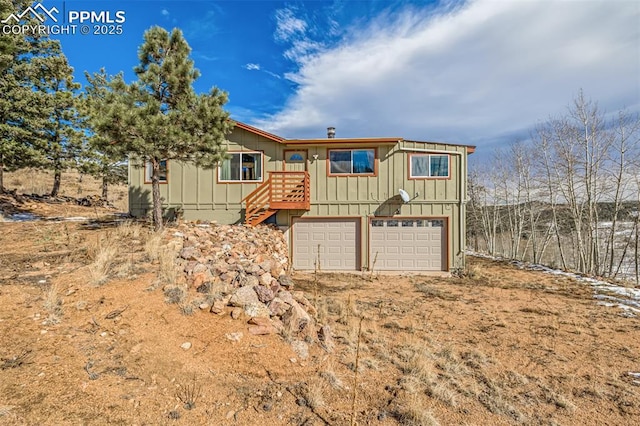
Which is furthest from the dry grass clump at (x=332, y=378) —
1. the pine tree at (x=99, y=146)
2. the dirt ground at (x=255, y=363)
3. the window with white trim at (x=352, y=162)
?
the window with white trim at (x=352, y=162)

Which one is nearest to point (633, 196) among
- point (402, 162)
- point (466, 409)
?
point (402, 162)

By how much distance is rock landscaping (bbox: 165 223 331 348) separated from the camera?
458cm

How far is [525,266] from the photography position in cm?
1491

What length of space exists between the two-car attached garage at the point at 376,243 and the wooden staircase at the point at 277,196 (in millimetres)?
1079

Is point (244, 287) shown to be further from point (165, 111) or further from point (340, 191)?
point (340, 191)

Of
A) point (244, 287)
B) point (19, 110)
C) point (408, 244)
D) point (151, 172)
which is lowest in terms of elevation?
point (244, 287)

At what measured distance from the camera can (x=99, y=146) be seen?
7.76m

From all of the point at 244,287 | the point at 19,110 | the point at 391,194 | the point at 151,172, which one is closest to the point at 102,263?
the point at 244,287

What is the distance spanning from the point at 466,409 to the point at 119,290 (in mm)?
5112

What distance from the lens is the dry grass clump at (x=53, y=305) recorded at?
12.7 feet

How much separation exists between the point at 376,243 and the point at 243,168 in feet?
20.1

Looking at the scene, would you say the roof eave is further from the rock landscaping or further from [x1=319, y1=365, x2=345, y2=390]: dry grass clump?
[x1=319, y1=365, x2=345, y2=390]: dry grass clump

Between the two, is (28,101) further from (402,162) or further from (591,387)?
(591,387)

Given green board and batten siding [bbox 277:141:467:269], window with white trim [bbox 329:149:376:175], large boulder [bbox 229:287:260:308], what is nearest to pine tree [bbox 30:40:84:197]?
green board and batten siding [bbox 277:141:467:269]
